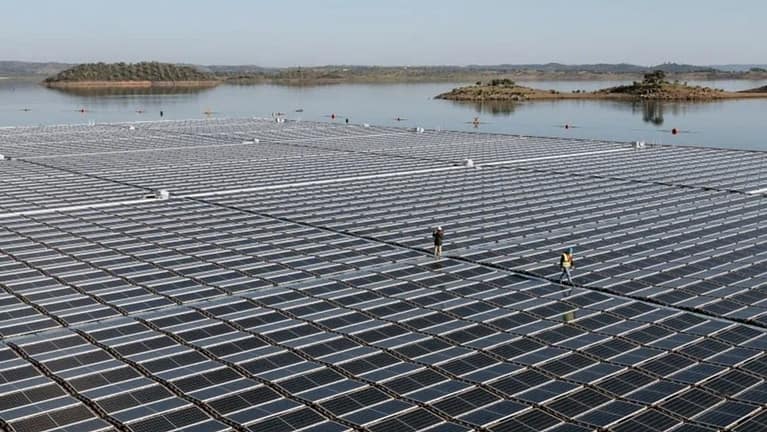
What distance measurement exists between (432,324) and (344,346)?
2.81 metres

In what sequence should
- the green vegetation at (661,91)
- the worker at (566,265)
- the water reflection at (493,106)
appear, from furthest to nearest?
the green vegetation at (661,91) → the water reflection at (493,106) → the worker at (566,265)

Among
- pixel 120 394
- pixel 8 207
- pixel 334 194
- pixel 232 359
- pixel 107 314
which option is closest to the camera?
pixel 120 394

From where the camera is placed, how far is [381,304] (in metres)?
22.4

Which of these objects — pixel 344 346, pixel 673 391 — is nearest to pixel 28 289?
pixel 344 346

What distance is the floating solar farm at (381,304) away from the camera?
15750 millimetres

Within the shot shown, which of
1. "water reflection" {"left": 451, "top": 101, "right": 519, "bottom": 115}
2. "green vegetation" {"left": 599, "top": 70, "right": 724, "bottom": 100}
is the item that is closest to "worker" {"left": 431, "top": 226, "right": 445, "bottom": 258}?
"water reflection" {"left": 451, "top": 101, "right": 519, "bottom": 115}

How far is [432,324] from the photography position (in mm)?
20641

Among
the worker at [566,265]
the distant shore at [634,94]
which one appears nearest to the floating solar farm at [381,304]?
the worker at [566,265]

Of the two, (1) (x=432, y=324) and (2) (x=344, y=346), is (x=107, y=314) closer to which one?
(2) (x=344, y=346)

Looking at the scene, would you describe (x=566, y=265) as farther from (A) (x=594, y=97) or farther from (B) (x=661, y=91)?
(A) (x=594, y=97)

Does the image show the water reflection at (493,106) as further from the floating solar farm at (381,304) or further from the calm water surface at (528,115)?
the floating solar farm at (381,304)

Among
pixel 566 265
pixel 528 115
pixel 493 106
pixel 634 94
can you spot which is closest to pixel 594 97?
pixel 634 94

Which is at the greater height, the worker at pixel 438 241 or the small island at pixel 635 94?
the small island at pixel 635 94

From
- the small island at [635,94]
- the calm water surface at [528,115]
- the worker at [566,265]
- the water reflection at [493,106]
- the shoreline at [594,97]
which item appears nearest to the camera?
the worker at [566,265]
